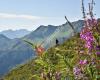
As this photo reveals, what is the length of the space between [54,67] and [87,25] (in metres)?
0.68

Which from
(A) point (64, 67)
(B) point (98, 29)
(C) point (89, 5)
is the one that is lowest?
(A) point (64, 67)

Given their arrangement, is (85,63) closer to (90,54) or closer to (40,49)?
(90,54)

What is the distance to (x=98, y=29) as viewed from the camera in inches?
156

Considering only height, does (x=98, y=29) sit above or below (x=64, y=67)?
above

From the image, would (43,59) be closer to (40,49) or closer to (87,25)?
(40,49)

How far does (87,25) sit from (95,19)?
0.21 metres

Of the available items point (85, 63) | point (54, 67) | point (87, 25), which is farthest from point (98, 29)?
point (54, 67)

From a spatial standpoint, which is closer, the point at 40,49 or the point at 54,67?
the point at 40,49

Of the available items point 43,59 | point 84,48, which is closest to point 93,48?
point 84,48

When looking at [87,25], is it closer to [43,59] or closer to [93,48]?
[93,48]

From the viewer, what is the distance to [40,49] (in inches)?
146

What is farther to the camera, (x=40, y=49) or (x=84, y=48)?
(x=84, y=48)

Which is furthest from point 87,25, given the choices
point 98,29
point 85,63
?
point 85,63

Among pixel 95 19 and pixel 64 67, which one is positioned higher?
pixel 95 19
